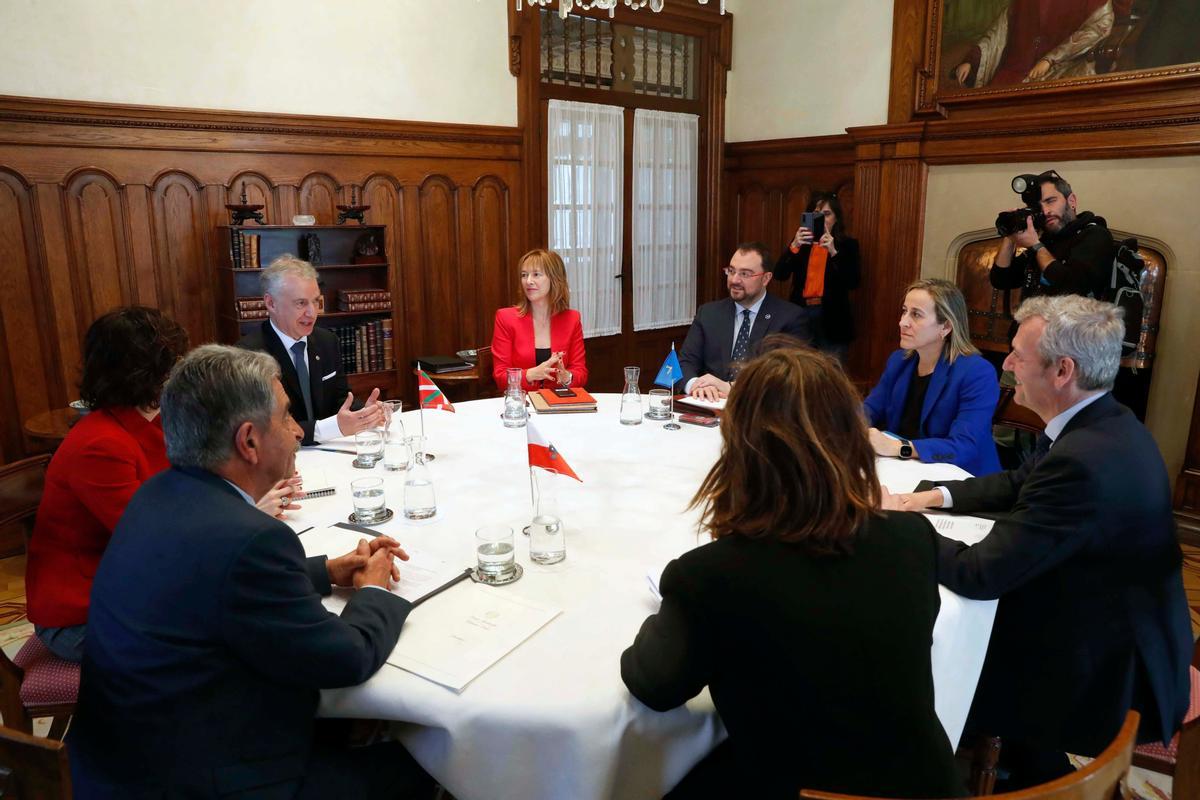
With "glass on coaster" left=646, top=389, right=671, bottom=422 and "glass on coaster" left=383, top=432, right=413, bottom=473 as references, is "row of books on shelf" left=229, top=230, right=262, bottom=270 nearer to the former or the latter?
"glass on coaster" left=383, top=432, right=413, bottom=473

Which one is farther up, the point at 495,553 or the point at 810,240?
the point at 810,240

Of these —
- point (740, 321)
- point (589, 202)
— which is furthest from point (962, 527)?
point (589, 202)

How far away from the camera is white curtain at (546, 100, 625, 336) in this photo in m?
6.30

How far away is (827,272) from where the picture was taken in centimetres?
594

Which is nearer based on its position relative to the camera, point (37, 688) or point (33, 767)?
point (33, 767)

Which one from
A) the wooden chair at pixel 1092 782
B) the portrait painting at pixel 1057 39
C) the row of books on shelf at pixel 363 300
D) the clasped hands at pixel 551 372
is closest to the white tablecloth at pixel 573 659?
the wooden chair at pixel 1092 782

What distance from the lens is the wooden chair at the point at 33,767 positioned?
1.27 metres

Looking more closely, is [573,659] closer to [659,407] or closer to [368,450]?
[368,450]

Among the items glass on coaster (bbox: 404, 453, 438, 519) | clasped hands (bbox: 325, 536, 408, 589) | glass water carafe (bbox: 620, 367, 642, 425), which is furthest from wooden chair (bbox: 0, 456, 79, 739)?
glass water carafe (bbox: 620, 367, 642, 425)

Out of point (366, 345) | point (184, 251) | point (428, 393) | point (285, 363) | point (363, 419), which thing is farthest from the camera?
point (366, 345)

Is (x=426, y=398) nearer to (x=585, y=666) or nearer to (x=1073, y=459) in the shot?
(x=585, y=666)

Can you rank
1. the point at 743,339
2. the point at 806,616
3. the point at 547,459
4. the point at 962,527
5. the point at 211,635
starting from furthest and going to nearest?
1. the point at 743,339
2. the point at 962,527
3. the point at 547,459
4. the point at 211,635
5. the point at 806,616

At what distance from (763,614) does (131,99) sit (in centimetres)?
467

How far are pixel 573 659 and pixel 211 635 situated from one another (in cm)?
66
